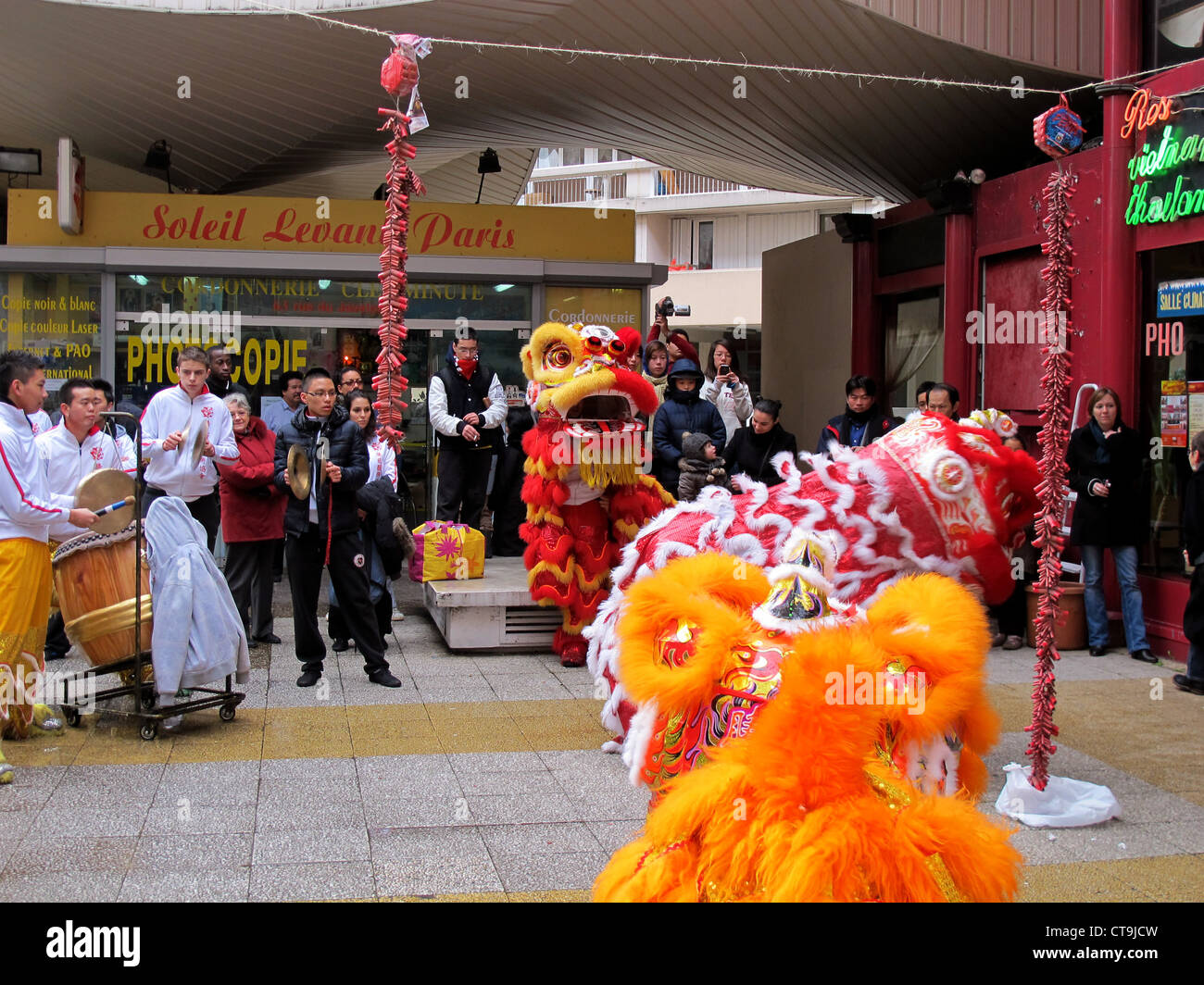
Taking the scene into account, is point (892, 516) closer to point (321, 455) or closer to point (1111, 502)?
point (321, 455)

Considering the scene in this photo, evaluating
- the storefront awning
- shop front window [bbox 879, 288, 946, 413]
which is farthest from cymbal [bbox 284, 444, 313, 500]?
shop front window [bbox 879, 288, 946, 413]

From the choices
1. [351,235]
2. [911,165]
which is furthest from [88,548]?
[911,165]

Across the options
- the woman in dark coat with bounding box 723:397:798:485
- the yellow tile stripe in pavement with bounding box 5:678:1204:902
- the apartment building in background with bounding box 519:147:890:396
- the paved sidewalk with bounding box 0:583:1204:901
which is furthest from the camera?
the apartment building in background with bounding box 519:147:890:396

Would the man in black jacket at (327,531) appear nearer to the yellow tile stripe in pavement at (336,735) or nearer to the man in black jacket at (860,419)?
the yellow tile stripe in pavement at (336,735)

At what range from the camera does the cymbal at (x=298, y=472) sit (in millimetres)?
6395

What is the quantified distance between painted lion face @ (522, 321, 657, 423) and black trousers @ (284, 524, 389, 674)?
54.5 inches

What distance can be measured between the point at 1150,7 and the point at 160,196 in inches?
322

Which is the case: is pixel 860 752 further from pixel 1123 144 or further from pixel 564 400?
pixel 1123 144

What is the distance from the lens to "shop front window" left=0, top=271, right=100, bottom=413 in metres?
10.5

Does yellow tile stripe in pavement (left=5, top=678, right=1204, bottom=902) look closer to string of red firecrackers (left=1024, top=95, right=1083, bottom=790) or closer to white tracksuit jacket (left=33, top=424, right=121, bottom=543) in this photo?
string of red firecrackers (left=1024, top=95, right=1083, bottom=790)

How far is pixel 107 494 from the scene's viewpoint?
554cm

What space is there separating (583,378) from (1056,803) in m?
3.37

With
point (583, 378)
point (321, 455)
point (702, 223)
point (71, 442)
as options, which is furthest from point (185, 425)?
point (702, 223)

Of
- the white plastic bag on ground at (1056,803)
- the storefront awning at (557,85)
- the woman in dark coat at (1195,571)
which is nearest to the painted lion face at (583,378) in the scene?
the white plastic bag on ground at (1056,803)
